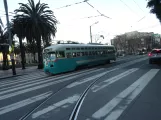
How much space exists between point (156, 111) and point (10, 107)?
503 cm

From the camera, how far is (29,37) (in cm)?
3016

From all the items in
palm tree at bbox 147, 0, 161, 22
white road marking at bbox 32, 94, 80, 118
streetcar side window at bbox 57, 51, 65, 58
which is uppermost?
palm tree at bbox 147, 0, 161, 22

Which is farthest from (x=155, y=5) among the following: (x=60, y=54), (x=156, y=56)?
(x=60, y=54)

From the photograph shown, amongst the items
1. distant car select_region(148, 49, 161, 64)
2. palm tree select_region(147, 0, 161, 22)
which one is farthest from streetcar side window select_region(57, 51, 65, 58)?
palm tree select_region(147, 0, 161, 22)

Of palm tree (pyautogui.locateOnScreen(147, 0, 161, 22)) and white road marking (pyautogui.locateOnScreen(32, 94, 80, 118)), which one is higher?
palm tree (pyautogui.locateOnScreen(147, 0, 161, 22))

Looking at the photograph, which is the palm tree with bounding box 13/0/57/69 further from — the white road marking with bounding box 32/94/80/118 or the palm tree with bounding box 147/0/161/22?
the white road marking with bounding box 32/94/80/118

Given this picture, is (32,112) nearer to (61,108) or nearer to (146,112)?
(61,108)

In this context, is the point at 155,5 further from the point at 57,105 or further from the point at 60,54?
the point at 57,105

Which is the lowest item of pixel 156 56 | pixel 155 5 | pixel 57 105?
pixel 57 105

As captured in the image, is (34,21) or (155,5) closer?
(155,5)

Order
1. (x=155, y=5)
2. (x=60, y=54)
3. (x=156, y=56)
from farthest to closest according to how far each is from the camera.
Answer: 1. (x=156, y=56)
2. (x=155, y=5)
3. (x=60, y=54)

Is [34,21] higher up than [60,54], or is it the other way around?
[34,21]

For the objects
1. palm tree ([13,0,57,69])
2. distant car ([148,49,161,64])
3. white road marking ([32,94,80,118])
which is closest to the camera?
white road marking ([32,94,80,118])

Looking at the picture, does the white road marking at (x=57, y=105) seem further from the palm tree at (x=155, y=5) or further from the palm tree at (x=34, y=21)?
the palm tree at (x=34, y=21)
